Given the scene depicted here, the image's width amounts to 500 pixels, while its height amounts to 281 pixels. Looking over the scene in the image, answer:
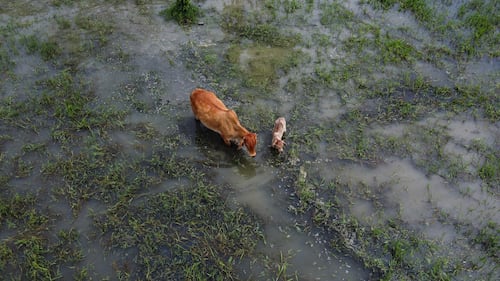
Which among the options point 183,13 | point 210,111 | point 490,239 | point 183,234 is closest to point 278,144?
point 210,111

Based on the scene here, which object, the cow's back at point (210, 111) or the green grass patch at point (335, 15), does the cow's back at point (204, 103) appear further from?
the green grass patch at point (335, 15)

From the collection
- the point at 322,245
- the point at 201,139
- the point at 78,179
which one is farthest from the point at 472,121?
the point at 78,179

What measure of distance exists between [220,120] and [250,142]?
2.06ft

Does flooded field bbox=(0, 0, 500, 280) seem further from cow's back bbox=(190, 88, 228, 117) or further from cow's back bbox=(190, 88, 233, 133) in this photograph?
cow's back bbox=(190, 88, 228, 117)

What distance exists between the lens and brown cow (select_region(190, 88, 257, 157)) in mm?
6016

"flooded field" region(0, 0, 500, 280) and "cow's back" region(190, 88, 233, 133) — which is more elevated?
"cow's back" region(190, 88, 233, 133)

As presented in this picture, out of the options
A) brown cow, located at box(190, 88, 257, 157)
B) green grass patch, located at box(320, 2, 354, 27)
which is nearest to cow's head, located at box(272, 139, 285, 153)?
brown cow, located at box(190, 88, 257, 157)

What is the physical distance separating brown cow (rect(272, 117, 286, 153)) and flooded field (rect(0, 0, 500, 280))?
6.7 inches

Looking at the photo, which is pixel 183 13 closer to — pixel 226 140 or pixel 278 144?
pixel 226 140

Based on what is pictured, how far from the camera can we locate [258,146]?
6.33 m

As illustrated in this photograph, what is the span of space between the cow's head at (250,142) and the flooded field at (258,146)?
0.21 m

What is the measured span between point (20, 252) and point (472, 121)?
23.1 ft

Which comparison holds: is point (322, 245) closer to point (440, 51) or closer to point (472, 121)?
point (472, 121)

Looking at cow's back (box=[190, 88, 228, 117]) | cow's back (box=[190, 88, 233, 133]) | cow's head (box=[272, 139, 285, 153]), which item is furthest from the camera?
cow's back (box=[190, 88, 228, 117])
